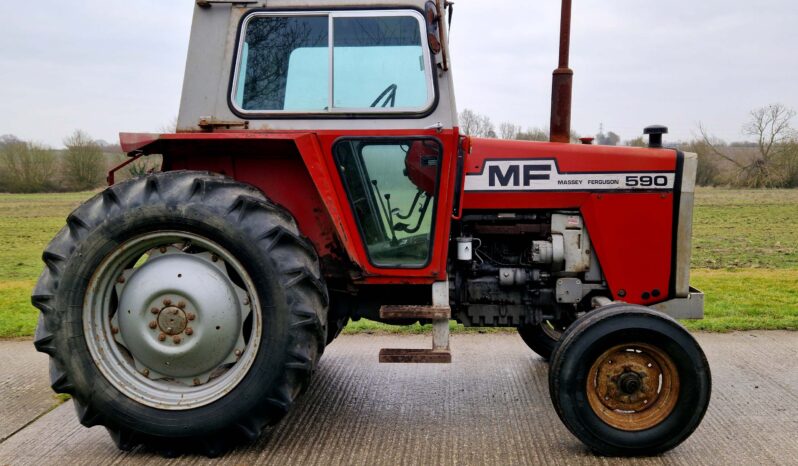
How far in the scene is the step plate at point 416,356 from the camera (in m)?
3.67

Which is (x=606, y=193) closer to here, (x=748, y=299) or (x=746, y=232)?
(x=748, y=299)

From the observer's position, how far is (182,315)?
3516 millimetres

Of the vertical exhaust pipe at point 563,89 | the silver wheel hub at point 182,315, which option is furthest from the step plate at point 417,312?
the vertical exhaust pipe at point 563,89

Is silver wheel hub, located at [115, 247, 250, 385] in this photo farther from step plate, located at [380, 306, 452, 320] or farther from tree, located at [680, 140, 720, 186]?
tree, located at [680, 140, 720, 186]

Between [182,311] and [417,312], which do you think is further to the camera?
[417,312]

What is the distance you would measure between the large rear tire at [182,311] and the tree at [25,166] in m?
30.9

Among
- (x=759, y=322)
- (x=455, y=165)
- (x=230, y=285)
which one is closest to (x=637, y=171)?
(x=455, y=165)

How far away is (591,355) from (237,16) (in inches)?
101

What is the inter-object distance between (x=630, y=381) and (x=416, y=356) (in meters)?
1.10

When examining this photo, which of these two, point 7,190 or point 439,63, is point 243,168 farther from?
point 7,190

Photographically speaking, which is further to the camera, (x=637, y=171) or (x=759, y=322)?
(x=759, y=322)

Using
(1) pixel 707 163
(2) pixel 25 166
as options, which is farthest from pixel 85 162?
(1) pixel 707 163

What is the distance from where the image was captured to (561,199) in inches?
160

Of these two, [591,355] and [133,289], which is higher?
[133,289]
